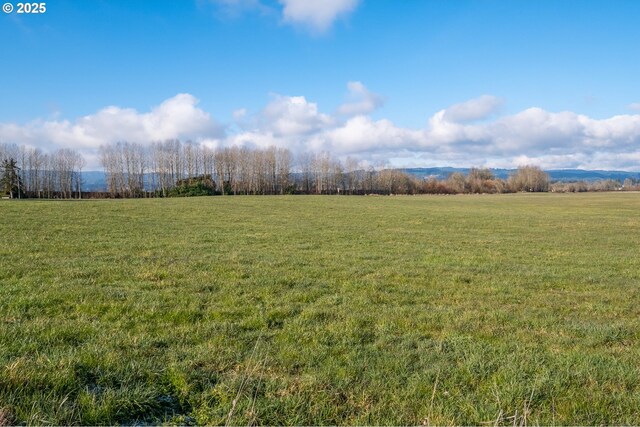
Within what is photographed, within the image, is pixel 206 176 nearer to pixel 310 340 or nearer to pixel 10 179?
pixel 10 179

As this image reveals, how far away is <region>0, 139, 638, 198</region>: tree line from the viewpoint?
9806 cm

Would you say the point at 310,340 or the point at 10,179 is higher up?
the point at 10,179

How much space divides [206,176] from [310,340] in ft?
374

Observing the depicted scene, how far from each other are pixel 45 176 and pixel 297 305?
11672cm

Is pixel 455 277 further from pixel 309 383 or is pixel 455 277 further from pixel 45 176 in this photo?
pixel 45 176

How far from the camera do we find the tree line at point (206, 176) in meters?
98.1

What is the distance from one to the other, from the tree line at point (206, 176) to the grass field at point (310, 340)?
288ft

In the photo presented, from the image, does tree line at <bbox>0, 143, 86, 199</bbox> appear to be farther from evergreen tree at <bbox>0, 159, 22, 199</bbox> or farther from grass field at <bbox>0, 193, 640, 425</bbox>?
grass field at <bbox>0, 193, 640, 425</bbox>

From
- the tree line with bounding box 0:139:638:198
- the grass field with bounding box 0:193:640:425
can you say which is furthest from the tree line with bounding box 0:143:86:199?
the grass field with bounding box 0:193:640:425

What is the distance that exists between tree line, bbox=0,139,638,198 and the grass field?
87.8 meters

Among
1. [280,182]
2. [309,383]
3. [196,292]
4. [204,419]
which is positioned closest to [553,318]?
[309,383]

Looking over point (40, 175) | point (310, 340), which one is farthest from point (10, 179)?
point (310, 340)

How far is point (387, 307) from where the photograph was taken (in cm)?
819

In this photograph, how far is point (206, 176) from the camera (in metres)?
115
